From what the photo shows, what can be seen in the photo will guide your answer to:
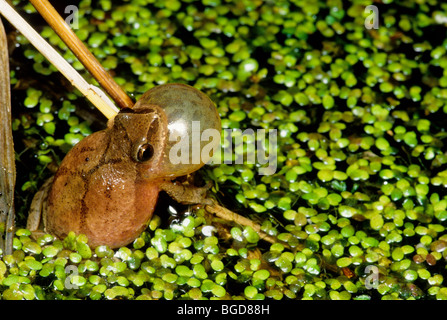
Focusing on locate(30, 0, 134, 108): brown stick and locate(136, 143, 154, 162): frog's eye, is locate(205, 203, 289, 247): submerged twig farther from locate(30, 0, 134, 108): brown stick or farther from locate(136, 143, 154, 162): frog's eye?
locate(30, 0, 134, 108): brown stick

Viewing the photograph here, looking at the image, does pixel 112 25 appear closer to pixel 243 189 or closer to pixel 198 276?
pixel 243 189

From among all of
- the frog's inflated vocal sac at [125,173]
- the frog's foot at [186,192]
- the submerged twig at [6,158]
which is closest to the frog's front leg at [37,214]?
the frog's inflated vocal sac at [125,173]
